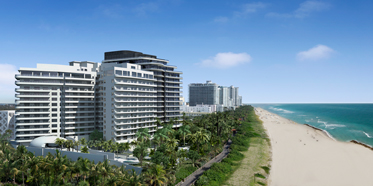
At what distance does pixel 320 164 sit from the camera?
69750mm

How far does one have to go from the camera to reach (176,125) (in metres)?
114

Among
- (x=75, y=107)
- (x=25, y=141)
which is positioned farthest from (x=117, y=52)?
(x=25, y=141)

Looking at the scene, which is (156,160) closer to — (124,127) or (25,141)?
(124,127)

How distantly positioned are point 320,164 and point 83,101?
89433 mm

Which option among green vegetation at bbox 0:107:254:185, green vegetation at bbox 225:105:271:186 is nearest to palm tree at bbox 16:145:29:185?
green vegetation at bbox 0:107:254:185

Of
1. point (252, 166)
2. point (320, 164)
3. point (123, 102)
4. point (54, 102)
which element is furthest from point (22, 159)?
point (320, 164)

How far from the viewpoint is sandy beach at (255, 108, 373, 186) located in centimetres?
5678

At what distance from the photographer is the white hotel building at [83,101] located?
81438mm

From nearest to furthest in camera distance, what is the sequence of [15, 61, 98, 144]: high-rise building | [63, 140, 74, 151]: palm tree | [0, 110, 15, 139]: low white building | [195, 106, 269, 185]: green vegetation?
[195, 106, 269, 185]: green vegetation → [63, 140, 74, 151]: palm tree → [15, 61, 98, 144]: high-rise building → [0, 110, 15, 139]: low white building

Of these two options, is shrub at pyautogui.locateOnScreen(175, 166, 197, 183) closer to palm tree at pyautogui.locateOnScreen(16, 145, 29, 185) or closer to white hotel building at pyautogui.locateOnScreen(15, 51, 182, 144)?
palm tree at pyautogui.locateOnScreen(16, 145, 29, 185)

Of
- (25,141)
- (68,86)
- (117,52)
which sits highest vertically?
(117,52)

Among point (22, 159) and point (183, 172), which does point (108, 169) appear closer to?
point (183, 172)

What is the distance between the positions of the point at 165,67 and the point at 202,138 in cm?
5000

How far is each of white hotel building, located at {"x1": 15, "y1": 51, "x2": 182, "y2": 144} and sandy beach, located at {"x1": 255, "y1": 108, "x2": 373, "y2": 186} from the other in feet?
175
